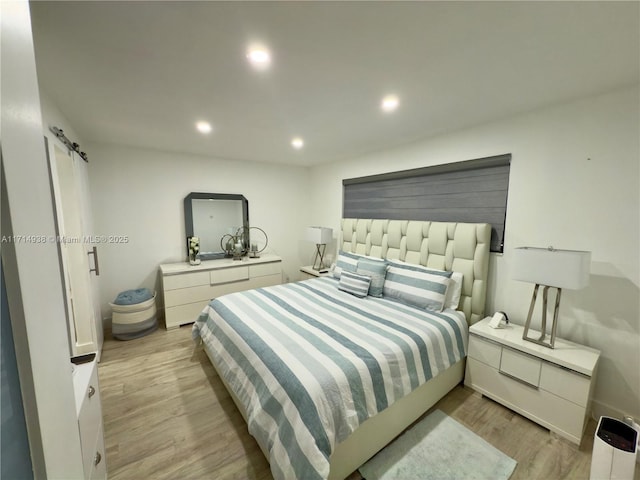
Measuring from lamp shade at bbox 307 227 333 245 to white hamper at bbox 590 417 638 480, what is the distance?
9.98 ft

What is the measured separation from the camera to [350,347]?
164 cm

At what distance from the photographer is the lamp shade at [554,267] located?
1.61 m

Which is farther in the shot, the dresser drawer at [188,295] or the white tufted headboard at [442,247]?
the dresser drawer at [188,295]

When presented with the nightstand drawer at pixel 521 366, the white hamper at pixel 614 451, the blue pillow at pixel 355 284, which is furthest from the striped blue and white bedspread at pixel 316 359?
the white hamper at pixel 614 451

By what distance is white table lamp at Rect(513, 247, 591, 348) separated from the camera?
162cm

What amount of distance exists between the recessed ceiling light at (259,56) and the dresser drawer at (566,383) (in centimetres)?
265

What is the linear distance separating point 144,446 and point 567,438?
2.81 m

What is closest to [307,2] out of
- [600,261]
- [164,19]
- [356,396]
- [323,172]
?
[164,19]

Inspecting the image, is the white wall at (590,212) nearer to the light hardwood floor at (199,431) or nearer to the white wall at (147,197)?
the light hardwood floor at (199,431)

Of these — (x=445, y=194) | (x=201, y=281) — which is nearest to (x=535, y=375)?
(x=445, y=194)

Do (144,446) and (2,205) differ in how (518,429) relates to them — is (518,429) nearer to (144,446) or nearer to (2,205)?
(144,446)

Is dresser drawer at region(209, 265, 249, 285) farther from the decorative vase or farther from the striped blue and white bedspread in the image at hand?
the striped blue and white bedspread

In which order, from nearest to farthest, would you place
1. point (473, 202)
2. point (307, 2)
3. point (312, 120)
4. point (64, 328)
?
1. point (64, 328)
2. point (307, 2)
3. point (312, 120)
4. point (473, 202)

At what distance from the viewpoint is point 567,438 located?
1684 mm
